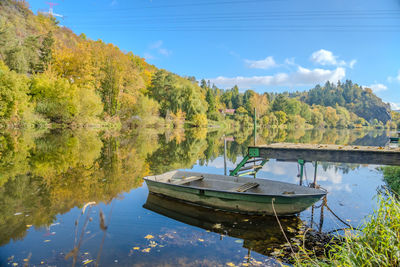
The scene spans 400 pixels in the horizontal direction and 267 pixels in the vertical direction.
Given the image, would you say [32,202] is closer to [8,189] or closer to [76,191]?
[76,191]

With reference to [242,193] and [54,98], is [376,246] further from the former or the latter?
[54,98]

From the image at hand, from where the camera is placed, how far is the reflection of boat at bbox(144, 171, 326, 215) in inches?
288

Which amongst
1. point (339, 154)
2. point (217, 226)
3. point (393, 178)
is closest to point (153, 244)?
point (217, 226)

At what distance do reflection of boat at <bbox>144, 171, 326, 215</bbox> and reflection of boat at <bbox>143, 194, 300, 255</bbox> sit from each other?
235mm

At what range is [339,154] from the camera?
815 cm

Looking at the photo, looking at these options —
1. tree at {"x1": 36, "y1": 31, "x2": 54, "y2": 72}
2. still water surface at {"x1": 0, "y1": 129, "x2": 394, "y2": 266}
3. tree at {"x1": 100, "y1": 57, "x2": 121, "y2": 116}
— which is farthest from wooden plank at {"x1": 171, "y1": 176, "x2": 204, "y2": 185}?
tree at {"x1": 36, "y1": 31, "x2": 54, "y2": 72}

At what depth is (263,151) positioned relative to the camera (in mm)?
9203

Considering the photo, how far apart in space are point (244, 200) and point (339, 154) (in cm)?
349

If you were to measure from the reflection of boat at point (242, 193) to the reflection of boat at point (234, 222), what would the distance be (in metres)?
0.24

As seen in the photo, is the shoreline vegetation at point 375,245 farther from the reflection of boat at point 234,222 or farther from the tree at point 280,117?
the tree at point 280,117

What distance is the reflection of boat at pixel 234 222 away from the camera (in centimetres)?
647

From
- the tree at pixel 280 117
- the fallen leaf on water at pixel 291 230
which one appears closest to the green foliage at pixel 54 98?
the fallen leaf on water at pixel 291 230

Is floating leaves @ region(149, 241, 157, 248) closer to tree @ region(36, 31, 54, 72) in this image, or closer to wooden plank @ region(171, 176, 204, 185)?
wooden plank @ region(171, 176, 204, 185)

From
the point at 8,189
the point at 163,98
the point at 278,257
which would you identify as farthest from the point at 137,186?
the point at 163,98
